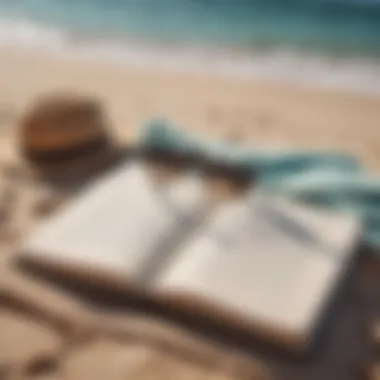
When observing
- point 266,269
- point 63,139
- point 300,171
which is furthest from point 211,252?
point 63,139

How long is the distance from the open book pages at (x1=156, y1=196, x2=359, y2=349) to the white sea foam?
92cm

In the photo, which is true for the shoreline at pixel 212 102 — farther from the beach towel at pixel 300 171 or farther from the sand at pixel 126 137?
the beach towel at pixel 300 171

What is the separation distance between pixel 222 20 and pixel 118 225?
1996 millimetres

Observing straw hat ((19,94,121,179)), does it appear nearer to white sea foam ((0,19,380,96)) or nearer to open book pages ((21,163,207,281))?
open book pages ((21,163,207,281))

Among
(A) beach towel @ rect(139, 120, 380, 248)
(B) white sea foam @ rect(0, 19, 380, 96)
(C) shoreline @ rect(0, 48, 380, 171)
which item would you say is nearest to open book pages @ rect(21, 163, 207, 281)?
(A) beach towel @ rect(139, 120, 380, 248)

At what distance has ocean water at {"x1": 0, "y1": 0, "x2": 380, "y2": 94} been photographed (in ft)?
7.47

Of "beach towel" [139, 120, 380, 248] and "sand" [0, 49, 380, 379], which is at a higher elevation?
"beach towel" [139, 120, 380, 248]

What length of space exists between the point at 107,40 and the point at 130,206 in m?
1.50

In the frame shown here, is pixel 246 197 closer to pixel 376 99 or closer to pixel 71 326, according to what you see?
pixel 71 326

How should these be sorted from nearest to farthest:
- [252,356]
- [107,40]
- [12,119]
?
[252,356] → [12,119] → [107,40]

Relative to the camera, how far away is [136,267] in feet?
3.52

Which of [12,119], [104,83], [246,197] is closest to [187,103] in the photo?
[104,83]

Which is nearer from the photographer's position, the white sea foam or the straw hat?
the straw hat

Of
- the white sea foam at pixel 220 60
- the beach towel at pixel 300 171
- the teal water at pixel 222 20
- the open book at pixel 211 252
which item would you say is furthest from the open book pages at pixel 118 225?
the teal water at pixel 222 20
